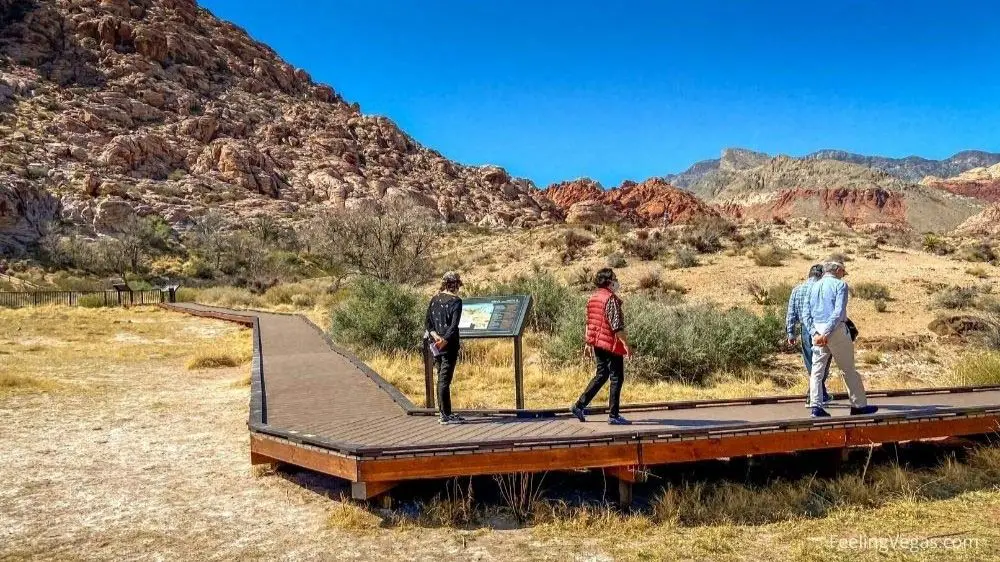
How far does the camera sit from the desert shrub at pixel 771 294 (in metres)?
17.4

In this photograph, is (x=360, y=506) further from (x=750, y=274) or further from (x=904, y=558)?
(x=750, y=274)

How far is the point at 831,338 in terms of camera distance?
5.83m

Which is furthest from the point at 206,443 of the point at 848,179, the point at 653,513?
the point at 848,179

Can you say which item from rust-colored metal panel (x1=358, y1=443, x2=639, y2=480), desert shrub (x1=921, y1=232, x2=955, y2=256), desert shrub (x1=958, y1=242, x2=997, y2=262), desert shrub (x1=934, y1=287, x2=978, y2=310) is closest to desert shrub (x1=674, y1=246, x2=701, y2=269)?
desert shrub (x1=934, y1=287, x2=978, y2=310)

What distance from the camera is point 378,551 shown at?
14.3ft

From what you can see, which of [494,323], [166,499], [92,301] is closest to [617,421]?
[494,323]

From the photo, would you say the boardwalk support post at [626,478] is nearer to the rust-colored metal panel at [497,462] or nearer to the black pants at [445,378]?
the rust-colored metal panel at [497,462]

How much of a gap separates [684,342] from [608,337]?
18.9ft

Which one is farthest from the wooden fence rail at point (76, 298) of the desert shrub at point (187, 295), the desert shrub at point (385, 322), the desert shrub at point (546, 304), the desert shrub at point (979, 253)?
the desert shrub at point (979, 253)

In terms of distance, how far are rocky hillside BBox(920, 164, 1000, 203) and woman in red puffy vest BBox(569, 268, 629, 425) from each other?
13950 cm

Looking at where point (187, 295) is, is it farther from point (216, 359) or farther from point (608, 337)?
point (608, 337)

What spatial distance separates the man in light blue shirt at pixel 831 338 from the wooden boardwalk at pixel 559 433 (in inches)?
8.0

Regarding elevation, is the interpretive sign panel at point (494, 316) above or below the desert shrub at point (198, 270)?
below

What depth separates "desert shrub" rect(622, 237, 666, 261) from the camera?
2614cm
